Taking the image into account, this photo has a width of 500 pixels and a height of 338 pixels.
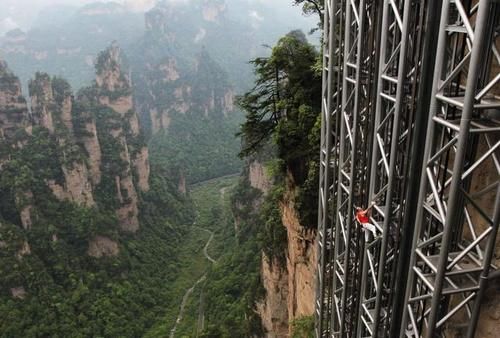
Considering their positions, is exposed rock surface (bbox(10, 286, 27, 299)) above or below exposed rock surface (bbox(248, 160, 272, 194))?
below

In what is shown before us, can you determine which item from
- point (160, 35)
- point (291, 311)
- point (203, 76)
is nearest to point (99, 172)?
point (291, 311)

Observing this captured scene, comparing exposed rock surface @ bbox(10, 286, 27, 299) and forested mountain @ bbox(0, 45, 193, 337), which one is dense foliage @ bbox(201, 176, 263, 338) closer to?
forested mountain @ bbox(0, 45, 193, 337)

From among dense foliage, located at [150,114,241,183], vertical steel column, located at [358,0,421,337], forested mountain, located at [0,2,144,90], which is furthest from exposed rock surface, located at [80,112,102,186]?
forested mountain, located at [0,2,144,90]

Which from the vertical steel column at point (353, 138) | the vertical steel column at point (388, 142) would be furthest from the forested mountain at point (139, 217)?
the vertical steel column at point (388, 142)

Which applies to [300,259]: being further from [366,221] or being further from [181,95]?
[181,95]

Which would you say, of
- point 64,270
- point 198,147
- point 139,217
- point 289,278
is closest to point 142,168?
point 139,217

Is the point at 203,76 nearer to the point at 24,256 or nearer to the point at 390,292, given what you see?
the point at 24,256
